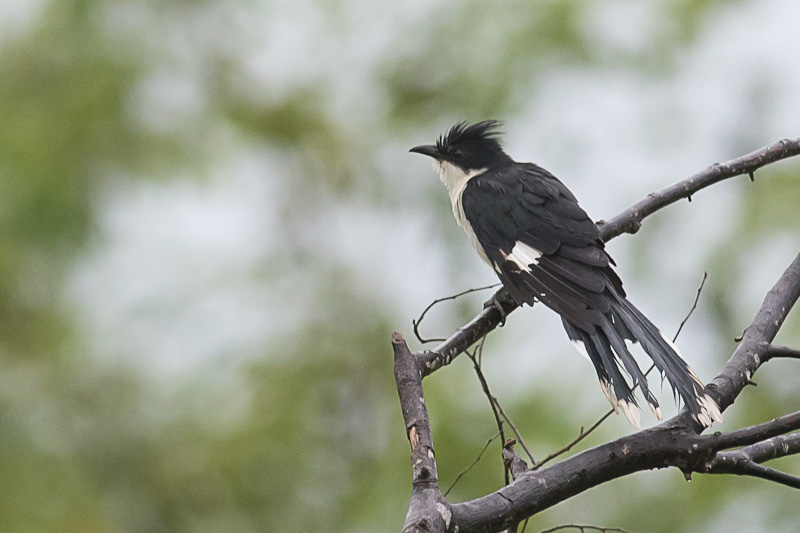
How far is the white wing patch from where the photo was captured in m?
2.97

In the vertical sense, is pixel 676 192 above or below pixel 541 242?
below

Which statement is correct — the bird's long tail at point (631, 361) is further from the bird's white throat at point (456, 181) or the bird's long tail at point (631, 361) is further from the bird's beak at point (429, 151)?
the bird's beak at point (429, 151)

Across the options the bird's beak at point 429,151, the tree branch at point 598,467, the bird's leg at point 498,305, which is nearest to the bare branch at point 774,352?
the tree branch at point 598,467

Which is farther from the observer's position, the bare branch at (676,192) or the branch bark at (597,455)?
the bare branch at (676,192)

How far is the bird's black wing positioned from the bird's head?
38cm

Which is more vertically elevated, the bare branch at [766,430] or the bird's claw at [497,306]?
the bird's claw at [497,306]

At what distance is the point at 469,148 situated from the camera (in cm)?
418

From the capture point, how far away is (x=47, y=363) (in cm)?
535

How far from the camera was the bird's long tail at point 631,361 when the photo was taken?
1.92 m

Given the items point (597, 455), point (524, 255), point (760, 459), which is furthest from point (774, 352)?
point (524, 255)

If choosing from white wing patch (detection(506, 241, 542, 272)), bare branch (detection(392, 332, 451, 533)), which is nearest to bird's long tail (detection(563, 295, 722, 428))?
white wing patch (detection(506, 241, 542, 272))

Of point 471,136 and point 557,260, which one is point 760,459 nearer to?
point 557,260

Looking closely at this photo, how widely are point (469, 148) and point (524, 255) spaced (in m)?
1.26


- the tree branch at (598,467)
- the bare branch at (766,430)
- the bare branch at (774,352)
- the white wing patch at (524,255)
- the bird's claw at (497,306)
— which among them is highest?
the white wing patch at (524,255)
